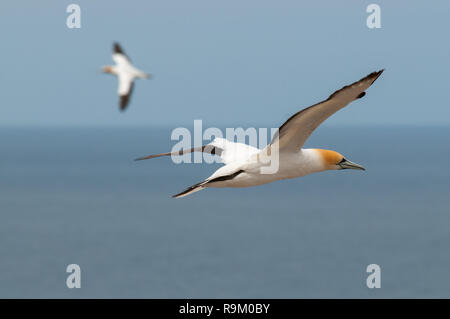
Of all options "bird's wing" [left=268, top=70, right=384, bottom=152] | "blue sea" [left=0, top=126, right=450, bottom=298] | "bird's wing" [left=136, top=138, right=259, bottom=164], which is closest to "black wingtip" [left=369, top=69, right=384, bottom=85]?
"bird's wing" [left=268, top=70, right=384, bottom=152]

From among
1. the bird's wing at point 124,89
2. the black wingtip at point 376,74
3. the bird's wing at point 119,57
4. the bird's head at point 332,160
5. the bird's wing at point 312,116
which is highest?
the bird's wing at point 119,57

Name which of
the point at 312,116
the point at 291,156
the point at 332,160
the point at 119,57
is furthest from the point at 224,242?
the point at 312,116

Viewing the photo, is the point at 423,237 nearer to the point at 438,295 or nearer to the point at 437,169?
the point at 438,295


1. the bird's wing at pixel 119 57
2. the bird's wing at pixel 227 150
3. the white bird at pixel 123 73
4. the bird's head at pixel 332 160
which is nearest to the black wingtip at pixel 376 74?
the bird's head at pixel 332 160

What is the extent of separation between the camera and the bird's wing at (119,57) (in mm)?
28734

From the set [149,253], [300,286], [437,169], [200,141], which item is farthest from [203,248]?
[437,169]

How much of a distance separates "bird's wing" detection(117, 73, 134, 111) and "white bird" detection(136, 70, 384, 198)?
12.5m

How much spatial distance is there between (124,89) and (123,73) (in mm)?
1434

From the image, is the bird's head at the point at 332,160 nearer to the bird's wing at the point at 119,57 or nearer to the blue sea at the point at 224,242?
the bird's wing at the point at 119,57

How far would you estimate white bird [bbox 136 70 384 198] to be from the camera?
36.1 ft

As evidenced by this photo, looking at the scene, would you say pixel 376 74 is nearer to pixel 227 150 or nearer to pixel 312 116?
pixel 312 116

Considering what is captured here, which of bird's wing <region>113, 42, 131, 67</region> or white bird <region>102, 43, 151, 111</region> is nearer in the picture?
white bird <region>102, 43, 151, 111</region>

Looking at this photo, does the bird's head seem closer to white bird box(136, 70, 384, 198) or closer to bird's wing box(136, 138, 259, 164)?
white bird box(136, 70, 384, 198)

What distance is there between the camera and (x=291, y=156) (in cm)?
1226
